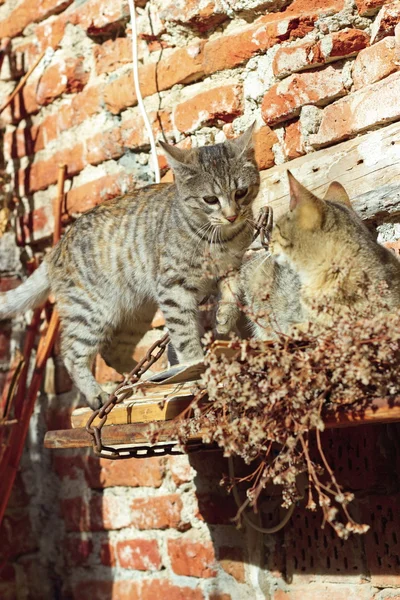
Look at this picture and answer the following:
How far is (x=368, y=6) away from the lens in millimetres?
2051

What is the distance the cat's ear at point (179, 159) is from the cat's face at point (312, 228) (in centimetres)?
48

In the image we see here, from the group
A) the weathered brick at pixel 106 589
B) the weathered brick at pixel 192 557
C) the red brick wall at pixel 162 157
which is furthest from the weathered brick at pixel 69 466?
the weathered brick at pixel 192 557

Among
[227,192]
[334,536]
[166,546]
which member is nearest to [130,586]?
[166,546]

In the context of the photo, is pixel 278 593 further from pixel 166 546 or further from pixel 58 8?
pixel 58 8

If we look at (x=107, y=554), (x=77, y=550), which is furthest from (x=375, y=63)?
(x=77, y=550)

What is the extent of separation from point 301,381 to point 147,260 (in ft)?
3.34

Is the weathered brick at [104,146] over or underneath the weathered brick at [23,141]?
underneath

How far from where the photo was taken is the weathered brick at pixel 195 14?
2332mm

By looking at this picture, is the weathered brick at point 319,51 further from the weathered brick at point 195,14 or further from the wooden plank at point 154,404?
the wooden plank at point 154,404

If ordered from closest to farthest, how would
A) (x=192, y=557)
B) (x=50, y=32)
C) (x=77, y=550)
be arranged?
1. (x=192, y=557)
2. (x=77, y=550)
3. (x=50, y=32)

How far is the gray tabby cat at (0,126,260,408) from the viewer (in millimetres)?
2148

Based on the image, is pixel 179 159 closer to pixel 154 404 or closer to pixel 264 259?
pixel 264 259

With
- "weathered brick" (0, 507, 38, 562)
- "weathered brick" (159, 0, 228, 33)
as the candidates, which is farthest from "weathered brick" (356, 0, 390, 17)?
"weathered brick" (0, 507, 38, 562)

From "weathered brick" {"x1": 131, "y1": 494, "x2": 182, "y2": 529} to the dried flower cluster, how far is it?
89 cm
